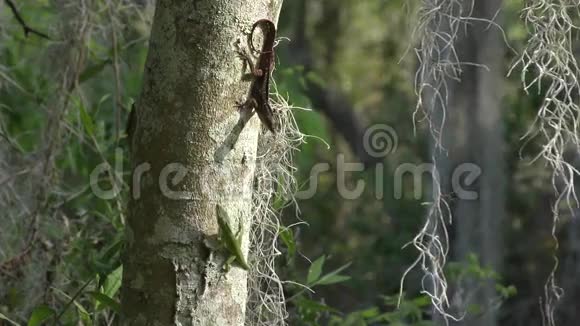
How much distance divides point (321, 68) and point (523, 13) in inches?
229

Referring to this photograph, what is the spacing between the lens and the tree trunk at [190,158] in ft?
4.60

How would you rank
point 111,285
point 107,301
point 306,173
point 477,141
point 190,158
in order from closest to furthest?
point 190,158 < point 107,301 < point 111,285 < point 477,141 < point 306,173

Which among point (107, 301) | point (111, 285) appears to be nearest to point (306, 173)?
point (111, 285)

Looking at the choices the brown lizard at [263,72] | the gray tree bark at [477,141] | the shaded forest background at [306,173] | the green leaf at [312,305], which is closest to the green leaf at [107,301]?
the shaded forest background at [306,173]

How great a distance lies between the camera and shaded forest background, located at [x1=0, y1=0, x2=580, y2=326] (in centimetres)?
216

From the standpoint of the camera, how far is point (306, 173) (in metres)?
4.41

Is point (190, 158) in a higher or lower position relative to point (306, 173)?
lower

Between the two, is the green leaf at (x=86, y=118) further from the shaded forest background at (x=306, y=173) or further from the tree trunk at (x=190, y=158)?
the tree trunk at (x=190, y=158)

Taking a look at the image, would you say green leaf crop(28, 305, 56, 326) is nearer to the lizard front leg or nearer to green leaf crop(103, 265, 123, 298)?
green leaf crop(103, 265, 123, 298)

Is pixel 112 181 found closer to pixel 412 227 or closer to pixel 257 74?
pixel 257 74

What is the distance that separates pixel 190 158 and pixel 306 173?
3014 mm

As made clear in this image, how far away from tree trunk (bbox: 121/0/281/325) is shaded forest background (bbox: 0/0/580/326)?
39 cm

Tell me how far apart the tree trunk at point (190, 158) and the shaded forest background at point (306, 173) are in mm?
386

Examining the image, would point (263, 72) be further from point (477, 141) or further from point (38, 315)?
point (477, 141)
